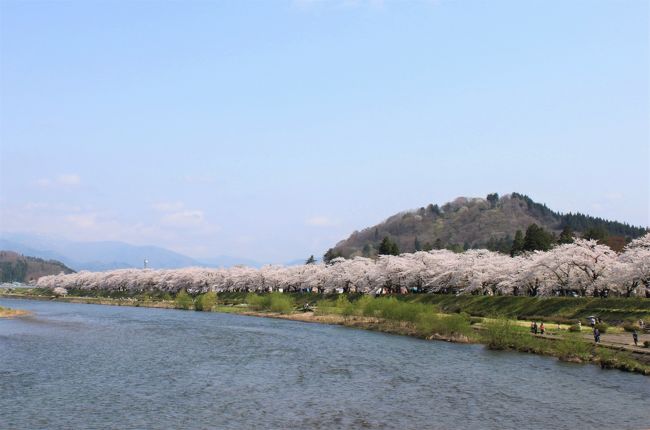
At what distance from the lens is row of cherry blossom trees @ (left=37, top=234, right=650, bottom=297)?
73250mm

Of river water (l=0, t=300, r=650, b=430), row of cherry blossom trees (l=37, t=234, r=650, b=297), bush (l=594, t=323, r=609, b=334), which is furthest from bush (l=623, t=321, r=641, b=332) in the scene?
river water (l=0, t=300, r=650, b=430)

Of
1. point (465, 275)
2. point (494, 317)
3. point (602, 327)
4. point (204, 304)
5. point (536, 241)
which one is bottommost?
point (204, 304)

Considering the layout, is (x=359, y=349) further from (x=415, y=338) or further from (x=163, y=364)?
(x=163, y=364)

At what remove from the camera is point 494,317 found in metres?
73.5

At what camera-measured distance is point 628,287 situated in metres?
69.8

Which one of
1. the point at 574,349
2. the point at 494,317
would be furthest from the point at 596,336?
the point at 494,317

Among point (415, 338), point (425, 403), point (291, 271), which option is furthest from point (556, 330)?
point (291, 271)

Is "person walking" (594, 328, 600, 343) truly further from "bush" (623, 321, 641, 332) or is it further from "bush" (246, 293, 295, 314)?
"bush" (246, 293, 295, 314)

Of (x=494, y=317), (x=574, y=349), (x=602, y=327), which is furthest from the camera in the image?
(x=494, y=317)

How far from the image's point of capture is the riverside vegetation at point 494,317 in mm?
45438

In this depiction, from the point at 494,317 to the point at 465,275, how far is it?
23.0 m

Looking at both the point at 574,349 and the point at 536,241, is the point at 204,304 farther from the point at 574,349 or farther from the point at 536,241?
the point at 574,349

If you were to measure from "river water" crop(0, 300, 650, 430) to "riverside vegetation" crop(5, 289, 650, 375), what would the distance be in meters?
2.12

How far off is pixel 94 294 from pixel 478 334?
16555cm
